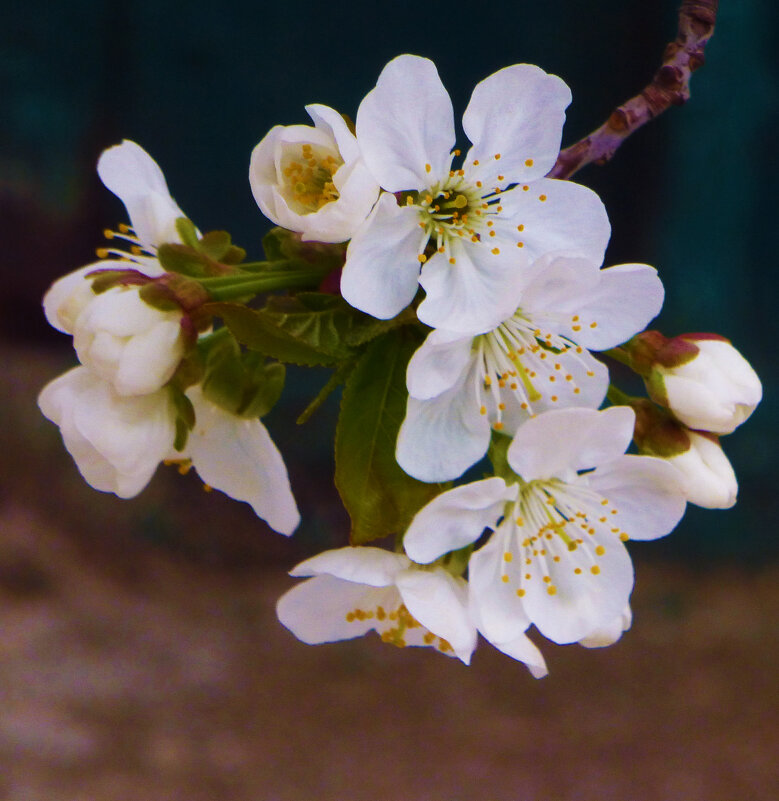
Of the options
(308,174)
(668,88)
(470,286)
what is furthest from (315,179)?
(668,88)

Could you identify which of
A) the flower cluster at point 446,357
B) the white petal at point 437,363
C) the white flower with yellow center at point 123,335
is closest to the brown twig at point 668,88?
the flower cluster at point 446,357

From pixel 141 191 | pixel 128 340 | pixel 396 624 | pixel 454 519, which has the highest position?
pixel 141 191

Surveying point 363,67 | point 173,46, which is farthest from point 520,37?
point 173,46

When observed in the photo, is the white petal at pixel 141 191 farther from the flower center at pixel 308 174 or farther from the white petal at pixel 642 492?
the white petal at pixel 642 492

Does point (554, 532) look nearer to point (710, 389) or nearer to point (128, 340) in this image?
point (710, 389)

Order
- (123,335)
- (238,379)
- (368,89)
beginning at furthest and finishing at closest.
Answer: (368,89) → (238,379) → (123,335)

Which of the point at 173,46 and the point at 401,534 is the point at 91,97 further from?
the point at 401,534

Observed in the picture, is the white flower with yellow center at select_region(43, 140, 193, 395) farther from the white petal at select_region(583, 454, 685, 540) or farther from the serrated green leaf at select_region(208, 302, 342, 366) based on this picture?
the white petal at select_region(583, 454, 685, 540)
